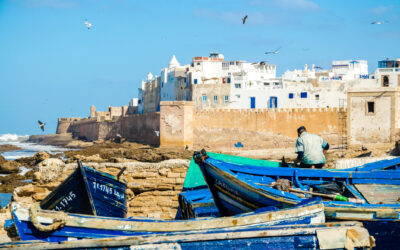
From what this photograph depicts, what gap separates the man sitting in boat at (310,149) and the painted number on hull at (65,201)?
343 centimetres

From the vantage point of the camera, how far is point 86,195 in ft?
23.2

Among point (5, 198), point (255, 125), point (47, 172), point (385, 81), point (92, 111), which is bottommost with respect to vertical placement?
point (5, 198)

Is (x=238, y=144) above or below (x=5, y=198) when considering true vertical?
above

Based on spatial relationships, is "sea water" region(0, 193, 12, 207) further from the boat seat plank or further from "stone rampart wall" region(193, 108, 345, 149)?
"stone rampart wall" region(193, 108, 345, 149)

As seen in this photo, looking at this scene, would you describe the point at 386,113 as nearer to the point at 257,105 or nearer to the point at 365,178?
the point at 257,105

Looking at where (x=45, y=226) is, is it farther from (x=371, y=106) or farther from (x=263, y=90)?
(x=263, y=90)

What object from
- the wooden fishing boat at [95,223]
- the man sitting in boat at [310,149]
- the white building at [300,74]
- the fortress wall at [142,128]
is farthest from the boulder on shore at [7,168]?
Result: the white building at [300,74]

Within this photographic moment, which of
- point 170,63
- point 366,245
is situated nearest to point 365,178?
point 366,245

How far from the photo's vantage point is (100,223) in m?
5.55

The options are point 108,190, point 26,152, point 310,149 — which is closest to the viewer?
point 108,190

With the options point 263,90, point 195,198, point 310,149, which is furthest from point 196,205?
point 263,90

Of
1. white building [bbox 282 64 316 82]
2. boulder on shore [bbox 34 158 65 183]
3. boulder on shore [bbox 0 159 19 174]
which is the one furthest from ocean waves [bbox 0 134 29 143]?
boulder on shore [bbox 34 158 65 183]

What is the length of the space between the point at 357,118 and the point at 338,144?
3341mm

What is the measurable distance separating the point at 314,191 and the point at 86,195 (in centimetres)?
296
